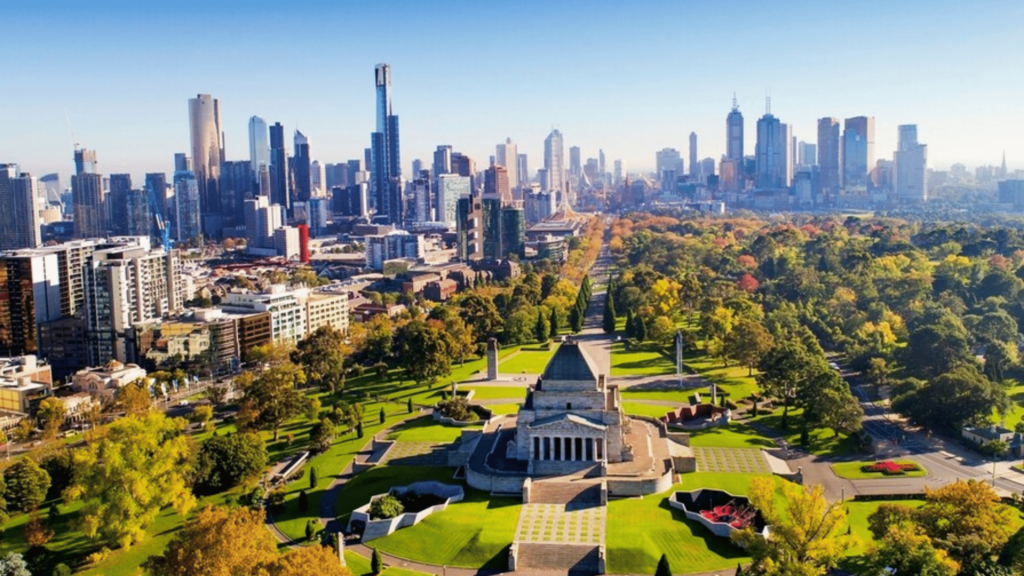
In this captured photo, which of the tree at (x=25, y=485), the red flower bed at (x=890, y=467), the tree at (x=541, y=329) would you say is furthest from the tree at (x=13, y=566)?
the tree at (x=541, y=329)

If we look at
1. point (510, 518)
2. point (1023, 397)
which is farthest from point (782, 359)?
point (510, 518)

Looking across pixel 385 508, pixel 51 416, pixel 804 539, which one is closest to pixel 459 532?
pixel 385 508

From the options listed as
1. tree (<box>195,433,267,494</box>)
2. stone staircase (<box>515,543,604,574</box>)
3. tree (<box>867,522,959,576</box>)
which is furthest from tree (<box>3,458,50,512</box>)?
tree (<box>867,522,959,576</box>)

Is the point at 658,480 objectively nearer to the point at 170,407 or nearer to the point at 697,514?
the point at 697,514

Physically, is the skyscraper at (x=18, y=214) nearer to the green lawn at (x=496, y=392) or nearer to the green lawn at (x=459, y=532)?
the green lawn at (x=496, y=392)

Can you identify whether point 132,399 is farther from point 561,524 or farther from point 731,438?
point 731,438

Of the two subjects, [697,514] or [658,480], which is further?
[658,480]
